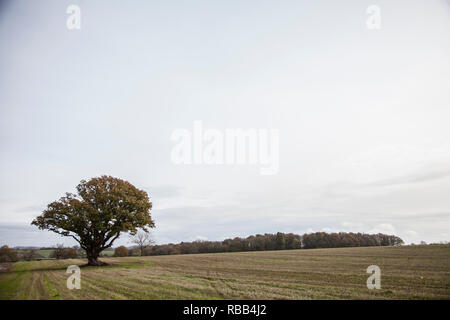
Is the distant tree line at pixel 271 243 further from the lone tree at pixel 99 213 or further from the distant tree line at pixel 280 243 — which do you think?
the lone tree at pixel 99 213

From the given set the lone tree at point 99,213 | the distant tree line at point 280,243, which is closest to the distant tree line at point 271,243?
the distant tree line at point 280,243

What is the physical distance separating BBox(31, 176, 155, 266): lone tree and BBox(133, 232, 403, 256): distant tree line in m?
66.0

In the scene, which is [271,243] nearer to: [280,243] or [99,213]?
[280,243]

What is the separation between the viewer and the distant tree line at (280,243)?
301 feet

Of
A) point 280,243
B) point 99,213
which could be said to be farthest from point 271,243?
point 99,213

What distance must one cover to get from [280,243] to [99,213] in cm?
7787

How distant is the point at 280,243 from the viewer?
9188cm

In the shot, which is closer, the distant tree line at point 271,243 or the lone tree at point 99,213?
the lone tree at point 99,213

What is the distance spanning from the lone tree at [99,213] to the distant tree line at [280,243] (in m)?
66.0

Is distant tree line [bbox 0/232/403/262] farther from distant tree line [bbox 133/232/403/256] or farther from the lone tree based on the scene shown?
the lone tree

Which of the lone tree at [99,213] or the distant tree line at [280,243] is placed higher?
the lone tree at [99,213]

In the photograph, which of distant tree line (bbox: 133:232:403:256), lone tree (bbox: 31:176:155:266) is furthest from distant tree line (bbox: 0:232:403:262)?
lone tree (bbox: 31:176:155:266)

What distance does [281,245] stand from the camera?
9175 cm

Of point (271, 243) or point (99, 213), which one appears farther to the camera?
point (271, 243)
